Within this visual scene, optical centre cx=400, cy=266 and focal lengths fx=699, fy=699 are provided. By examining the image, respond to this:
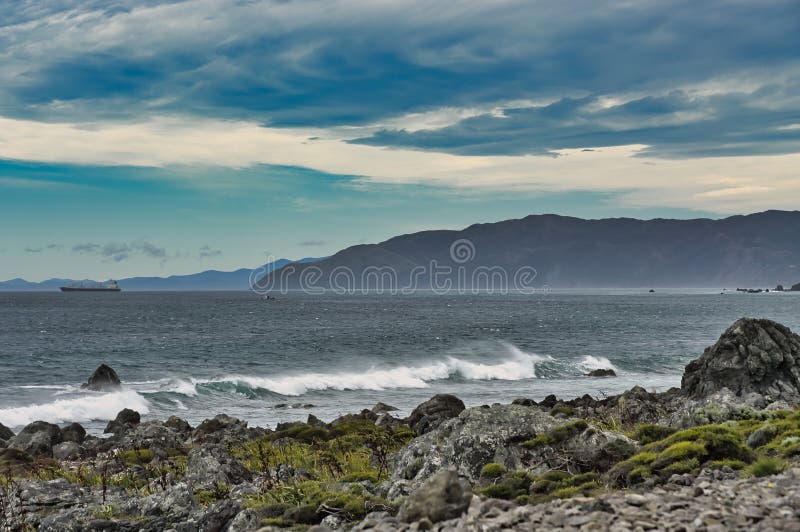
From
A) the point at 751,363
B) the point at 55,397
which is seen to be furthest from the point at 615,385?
the point at 55,397

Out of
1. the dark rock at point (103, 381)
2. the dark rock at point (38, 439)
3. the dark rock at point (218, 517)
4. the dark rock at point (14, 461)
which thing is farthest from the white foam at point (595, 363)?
the dark rock at point (218, 517)

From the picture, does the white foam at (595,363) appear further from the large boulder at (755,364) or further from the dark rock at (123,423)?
the dark rock at (123,423)

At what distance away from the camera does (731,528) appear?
7.20 m

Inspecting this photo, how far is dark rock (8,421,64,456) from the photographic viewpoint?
24062 mm

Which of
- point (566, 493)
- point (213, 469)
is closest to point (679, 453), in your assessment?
point (566, 493)

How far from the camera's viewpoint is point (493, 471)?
11.6 m

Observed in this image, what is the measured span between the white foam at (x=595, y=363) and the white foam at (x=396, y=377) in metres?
4.34

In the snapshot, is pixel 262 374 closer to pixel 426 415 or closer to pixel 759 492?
pixel 426 415

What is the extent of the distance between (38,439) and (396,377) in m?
32.5

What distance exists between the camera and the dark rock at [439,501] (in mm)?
8109

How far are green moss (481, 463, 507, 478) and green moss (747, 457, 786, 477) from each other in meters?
3.68

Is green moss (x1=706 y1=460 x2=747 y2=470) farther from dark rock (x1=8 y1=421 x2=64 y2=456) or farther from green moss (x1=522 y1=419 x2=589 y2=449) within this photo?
dark rock (x1=8 y1=421 x2=64 y2=456)

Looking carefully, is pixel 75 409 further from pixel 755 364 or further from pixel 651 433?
pixel 651 433

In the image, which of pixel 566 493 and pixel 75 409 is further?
pixel 75 409
